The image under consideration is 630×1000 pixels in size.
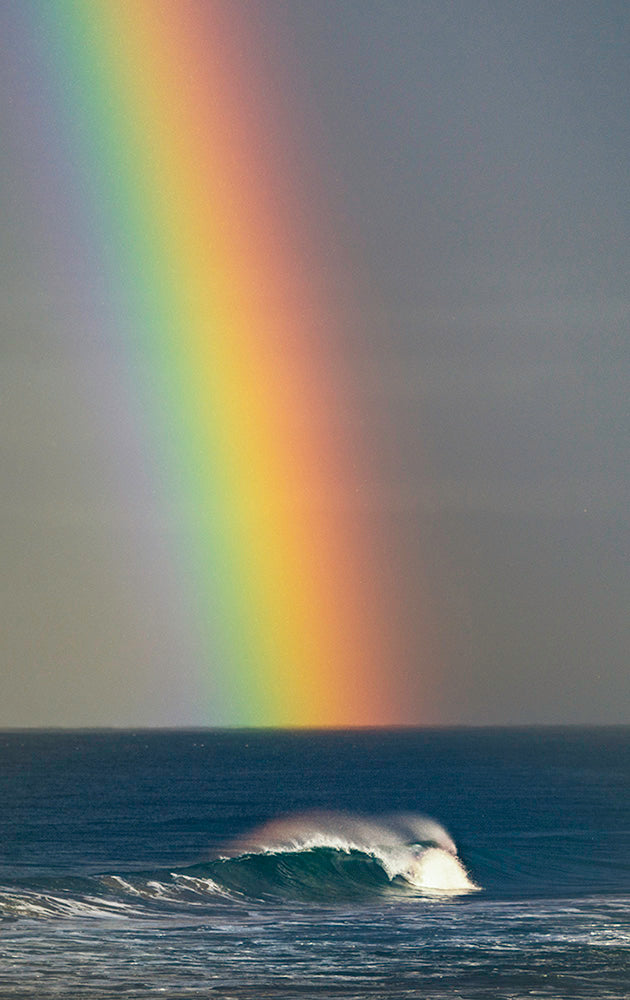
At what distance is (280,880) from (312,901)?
4639 millimetres

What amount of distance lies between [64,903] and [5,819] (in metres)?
54.9

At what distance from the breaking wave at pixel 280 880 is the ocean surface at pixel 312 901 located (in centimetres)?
13

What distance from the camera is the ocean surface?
29984 mm

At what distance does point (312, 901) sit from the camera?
161 ft

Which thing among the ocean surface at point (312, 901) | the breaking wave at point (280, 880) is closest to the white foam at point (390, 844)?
the breaking wave at point (280, 880)

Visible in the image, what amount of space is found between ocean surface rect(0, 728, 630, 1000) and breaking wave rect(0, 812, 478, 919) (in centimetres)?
13

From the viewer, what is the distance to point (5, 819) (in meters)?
95.1

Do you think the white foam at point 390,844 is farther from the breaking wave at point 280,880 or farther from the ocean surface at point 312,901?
the ocean surface at point 312,901

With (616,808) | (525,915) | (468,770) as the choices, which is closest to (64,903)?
(525,915)

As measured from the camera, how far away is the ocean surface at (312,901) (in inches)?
1180

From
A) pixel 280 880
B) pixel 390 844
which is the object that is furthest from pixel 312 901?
pixel 390 844

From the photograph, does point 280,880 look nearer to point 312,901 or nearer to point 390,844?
point 312,901

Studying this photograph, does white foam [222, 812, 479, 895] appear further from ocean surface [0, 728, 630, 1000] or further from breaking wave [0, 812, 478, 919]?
ocean surface [0, 728, 630, 1000]

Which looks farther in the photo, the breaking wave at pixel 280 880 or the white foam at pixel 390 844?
the white foam at pixel 390 844
